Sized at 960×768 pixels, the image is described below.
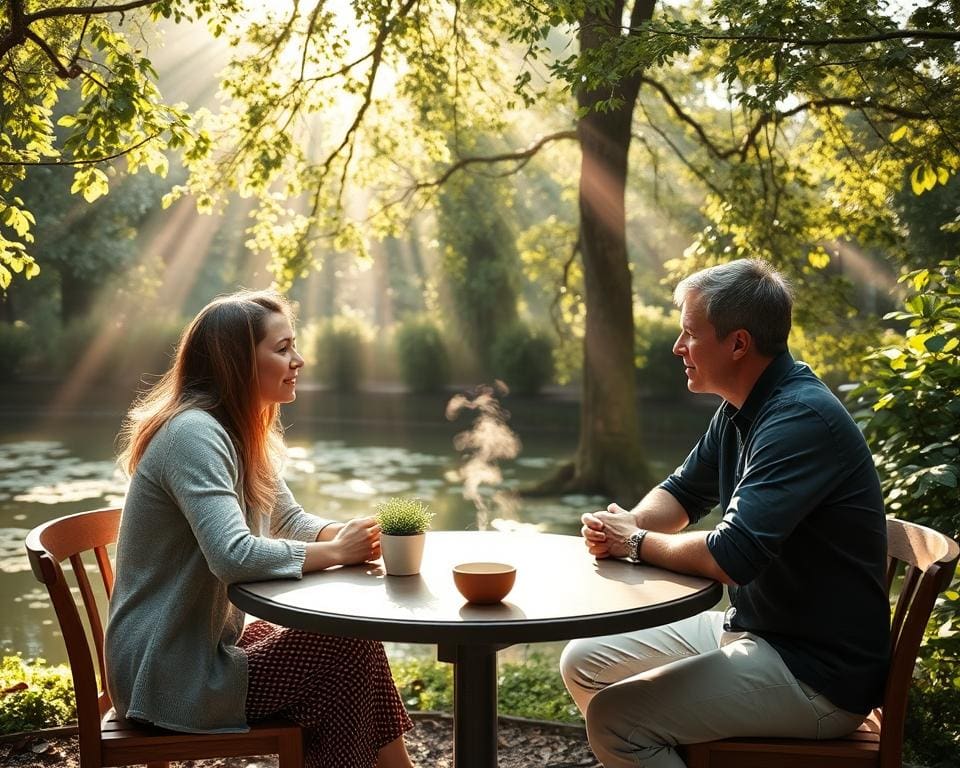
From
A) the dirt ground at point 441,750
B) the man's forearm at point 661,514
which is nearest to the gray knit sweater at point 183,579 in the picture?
the man's forearm at point 661,514

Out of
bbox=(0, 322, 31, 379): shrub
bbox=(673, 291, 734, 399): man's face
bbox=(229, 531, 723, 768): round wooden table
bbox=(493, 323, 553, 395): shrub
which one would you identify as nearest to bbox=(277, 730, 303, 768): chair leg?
bbox=(229, 531, 723, 768): round wooden table

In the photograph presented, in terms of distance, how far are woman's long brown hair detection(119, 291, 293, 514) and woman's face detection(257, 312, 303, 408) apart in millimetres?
18

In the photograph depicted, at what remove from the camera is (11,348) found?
17.8m

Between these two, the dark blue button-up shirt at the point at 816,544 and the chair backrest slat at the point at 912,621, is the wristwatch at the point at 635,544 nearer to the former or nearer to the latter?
the dark blue button-up shirt at the point at 816,544

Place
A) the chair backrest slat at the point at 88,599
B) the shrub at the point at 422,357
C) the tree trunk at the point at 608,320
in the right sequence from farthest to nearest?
1. the shrub at the point at 422,357
2. the tree trunk at the point at 608,320
3. the chair backrest slat at the point at 88,599

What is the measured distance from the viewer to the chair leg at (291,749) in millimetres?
2080

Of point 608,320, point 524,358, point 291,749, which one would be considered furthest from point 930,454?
point 524,358

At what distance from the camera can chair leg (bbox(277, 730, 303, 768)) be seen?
6.82ft

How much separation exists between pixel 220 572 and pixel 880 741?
131 centimetres

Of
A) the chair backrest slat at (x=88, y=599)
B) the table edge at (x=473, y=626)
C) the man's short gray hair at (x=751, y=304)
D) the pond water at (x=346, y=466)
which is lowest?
the pond water at (x=346, y=466)

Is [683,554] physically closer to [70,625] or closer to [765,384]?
[765,384]

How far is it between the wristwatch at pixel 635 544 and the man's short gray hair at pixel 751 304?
0.46m

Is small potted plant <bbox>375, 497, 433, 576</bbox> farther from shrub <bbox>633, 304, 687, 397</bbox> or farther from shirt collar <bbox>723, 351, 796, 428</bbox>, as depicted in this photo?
shrub <bbox>633, 304, 687, 397</bbox>

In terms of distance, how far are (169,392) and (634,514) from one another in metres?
1.13
